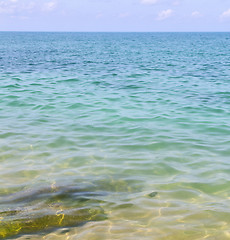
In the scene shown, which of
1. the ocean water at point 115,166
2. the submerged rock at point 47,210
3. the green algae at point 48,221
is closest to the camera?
the green algae at point 48,221

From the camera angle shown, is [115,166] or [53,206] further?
[115,166]

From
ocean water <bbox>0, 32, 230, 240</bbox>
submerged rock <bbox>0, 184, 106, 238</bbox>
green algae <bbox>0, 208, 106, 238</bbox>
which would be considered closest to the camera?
green algae <bbox>0, 208, 106, 238</bbox>

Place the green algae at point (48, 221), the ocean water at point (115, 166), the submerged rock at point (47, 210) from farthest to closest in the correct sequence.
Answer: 1. the ocean water at point (115, 166)
2. the submerged rock at point (47, 210)
3. the green algae at point (48, 221)

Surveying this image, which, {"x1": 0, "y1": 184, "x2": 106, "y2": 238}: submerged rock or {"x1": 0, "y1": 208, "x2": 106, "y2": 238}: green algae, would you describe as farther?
{"x1": 0, "y1": 184, "x2": 106, "y2": 238}: submerged rock

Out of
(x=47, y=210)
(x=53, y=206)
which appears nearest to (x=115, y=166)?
(x=53, y=206)

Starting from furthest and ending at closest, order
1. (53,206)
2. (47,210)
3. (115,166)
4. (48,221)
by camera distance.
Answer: (115,166) < (53,206) < (47,210) < (48,221)

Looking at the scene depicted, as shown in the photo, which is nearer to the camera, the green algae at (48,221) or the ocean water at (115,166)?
the green algae at (48,221)

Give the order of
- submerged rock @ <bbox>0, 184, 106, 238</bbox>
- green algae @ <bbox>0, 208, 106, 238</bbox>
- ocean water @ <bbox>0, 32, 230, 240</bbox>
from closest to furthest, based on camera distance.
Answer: green algae @ <bbox>0, 208, 106, 238</bbox> → submerged rock @ <bbox>0, 184, 106, 238</bbox> → ocean water @ <bbox>0, 32, 230, 240</bbox>

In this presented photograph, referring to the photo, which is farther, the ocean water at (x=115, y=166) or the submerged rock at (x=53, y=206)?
the ocean water at (x=115, y=166)

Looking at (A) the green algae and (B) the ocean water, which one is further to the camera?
(B) the ocean water

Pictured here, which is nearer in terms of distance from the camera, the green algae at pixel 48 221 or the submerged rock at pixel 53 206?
the green algae at pixel 48 221

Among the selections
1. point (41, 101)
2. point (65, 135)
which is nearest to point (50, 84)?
point (41, 101)

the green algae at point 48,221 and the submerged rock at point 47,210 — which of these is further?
the submerged rock at point 47,210

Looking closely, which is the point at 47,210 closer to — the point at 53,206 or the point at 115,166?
the point at 53,206
